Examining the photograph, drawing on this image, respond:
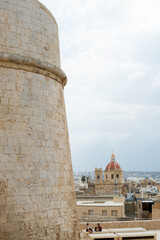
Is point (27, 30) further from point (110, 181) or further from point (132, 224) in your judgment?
point (110, 181)

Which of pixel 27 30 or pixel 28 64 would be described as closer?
pixel 28 64

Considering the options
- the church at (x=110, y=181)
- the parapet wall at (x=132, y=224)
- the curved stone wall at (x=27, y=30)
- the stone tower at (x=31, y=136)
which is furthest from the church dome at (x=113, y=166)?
the curved stone wall at (x=27, y=30)

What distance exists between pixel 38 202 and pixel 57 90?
9.04 ft

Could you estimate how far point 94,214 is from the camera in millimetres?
21328

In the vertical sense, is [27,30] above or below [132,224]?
above

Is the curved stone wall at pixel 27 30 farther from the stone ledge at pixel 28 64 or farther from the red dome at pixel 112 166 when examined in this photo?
the red dome at pixel 112 166

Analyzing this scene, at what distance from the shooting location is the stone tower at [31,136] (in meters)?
5.40

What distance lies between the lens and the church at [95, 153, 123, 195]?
206 ft

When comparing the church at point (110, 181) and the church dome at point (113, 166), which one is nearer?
the church at point (110, 181)

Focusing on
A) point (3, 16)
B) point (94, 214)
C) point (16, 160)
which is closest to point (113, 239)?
point (16, 160)

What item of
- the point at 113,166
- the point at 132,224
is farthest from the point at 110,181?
the point at 132,224

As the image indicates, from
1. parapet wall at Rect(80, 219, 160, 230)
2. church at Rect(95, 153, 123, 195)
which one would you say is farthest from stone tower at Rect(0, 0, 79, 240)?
church at Rect(95, 153, 123, 195)

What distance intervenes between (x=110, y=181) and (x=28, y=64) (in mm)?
59359

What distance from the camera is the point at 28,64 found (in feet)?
20.4
